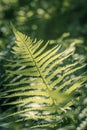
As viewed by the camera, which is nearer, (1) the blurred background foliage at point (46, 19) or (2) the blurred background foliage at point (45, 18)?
(1) the blurred background foliage at point (46, 19)

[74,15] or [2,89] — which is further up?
[74,15]

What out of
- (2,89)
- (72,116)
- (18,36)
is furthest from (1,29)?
(72,116)

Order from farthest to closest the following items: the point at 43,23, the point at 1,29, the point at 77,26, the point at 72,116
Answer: the point at 77,26 → the point at 43,23 → the point at 1,29 → the point at 72,116

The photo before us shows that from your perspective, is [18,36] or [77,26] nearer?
[18,36]

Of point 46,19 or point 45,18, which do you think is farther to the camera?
point 46,19

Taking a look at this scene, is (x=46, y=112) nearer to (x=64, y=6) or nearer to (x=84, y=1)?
(x=64, y=6)

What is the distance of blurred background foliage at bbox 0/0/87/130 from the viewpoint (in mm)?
3241

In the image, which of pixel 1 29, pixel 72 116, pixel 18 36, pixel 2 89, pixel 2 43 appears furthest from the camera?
pixel 1 29

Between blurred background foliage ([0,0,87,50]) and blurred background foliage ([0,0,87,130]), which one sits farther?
blurred background foliage ([0,0,87,50])

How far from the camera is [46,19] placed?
4.27 meters

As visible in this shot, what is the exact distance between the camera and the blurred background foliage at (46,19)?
3.24m

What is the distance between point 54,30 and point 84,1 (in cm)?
98

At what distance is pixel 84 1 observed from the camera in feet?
17.9

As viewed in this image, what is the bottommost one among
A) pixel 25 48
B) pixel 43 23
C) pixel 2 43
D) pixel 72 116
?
pixel 72 116
